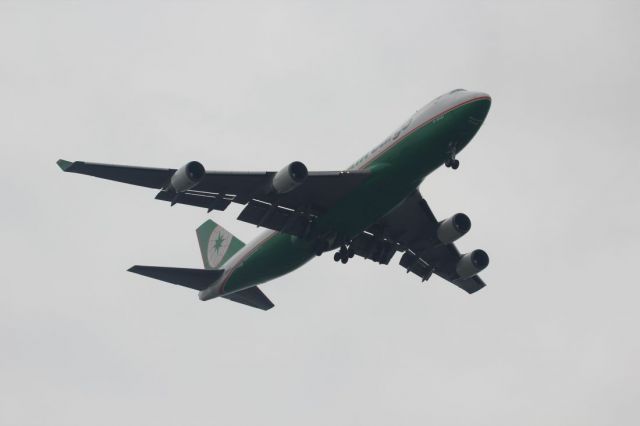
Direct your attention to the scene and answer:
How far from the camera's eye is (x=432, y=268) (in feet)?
166

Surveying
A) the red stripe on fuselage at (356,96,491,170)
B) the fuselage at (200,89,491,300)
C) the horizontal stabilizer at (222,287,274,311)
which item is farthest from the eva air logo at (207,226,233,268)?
the red stripe on fuselage at (356,96,491,170)

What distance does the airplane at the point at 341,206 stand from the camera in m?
39.8

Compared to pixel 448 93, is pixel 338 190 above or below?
below

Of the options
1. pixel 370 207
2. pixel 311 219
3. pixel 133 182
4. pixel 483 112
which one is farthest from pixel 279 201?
pixel 483 112

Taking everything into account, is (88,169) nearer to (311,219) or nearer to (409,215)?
(311,219)

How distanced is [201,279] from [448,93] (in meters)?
16.2

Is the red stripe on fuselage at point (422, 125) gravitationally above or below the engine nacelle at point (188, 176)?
above

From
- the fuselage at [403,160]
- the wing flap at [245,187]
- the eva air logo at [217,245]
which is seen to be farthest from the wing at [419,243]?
the eva air logo at [217,245]

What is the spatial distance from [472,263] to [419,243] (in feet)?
9.68

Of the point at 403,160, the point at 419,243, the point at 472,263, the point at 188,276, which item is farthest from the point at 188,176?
the point at 472,263

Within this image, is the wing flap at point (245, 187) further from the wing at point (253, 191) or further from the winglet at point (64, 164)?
the winglet at point (64, 164)

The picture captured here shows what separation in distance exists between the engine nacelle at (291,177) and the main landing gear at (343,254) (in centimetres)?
693

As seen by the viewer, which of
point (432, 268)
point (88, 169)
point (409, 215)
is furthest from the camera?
point (432, 268)

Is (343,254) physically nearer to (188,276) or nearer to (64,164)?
(188,276)
